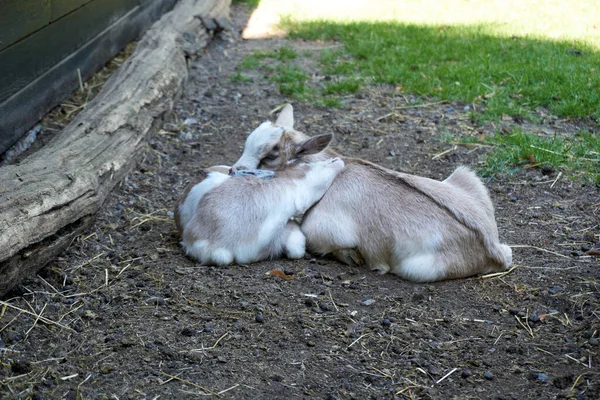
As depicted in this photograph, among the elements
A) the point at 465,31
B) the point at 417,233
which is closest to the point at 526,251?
the point at 417,233

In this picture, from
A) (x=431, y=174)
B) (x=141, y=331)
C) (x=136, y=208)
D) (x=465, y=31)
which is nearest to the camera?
(x=141, y=331)

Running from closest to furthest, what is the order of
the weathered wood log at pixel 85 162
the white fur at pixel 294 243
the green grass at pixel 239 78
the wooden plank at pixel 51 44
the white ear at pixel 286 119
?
the weathered wood log at pixel 85 162 < the white fur at pixel 294 243 < the white ear at pixel 286 119 < the wooden plank at pixel 51 44 < the green grass at pixel 239 78

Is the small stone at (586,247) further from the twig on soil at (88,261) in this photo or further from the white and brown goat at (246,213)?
the twig on soil at (88,261)

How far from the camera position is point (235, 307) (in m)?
3.43

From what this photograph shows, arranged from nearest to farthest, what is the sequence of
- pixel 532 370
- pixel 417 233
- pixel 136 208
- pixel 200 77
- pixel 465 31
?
pixel 532 370 → pixel 417 233 → pixel 136 208 → pixel 200 77 → pixel 465 31

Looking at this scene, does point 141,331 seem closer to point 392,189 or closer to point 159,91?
point 392,189

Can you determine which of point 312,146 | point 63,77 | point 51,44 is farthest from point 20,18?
point 312,146

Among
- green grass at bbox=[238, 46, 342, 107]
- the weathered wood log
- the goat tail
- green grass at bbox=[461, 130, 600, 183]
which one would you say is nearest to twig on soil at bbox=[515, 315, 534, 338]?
the goat tail

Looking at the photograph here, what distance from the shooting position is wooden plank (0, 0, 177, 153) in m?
5.19

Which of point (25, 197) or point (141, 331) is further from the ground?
point (25, 197)

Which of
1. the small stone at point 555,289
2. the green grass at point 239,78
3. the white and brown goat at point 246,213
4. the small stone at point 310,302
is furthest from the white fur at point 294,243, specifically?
the green grass at point 239,78

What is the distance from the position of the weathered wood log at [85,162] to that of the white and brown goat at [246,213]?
2.01 feet

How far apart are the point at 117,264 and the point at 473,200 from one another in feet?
6.46

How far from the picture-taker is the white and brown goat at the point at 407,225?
12.1ft
